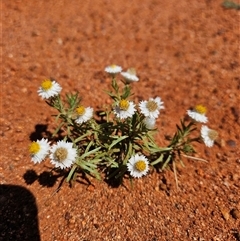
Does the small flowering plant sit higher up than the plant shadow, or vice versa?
the small flowering plant

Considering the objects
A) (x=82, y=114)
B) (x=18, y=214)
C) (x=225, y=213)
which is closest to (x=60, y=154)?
(x=82, y=114)

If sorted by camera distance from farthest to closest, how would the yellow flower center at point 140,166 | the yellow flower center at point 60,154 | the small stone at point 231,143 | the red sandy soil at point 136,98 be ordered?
the small stone at point 231,143
the red sandy soil at point 136,98
the yellow flower center at point 140,166
the yellow flower center at point 60,154

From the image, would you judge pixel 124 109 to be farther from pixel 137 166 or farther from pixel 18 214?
pixel 18 214

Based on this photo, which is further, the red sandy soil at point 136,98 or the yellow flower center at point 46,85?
the red sandy soil at point 136,98

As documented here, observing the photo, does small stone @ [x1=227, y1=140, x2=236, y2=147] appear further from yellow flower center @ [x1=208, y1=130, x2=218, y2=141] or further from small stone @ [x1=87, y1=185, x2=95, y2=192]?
small stone @ [x1=87, y1=185, x2=95, y2=192]

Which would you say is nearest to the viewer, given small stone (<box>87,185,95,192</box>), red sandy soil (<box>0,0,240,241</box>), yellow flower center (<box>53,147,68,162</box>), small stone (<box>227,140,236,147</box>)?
yellow flower center (<box>53,147,68,162</box>)

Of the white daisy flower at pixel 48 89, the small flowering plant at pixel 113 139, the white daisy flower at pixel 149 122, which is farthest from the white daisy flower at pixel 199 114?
the white daisy flower at pixel 48 89

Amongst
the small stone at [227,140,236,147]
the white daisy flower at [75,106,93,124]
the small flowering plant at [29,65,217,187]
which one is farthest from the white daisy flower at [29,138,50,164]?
the small stone at [227,140,236,147]

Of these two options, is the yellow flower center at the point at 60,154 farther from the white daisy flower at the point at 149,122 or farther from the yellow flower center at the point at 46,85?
the white daisy flower at the point at 149,122
